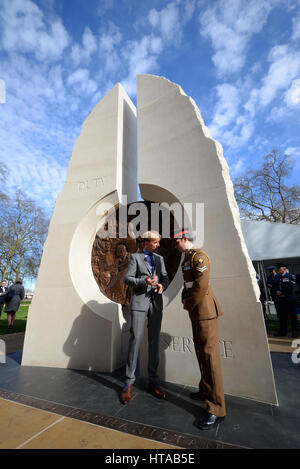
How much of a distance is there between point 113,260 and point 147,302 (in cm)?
175

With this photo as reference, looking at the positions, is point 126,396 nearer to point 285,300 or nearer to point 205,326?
point 205,326

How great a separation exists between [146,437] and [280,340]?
5.30 metres

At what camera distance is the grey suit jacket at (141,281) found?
2.98 meters

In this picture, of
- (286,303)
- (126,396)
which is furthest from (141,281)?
(286,303)

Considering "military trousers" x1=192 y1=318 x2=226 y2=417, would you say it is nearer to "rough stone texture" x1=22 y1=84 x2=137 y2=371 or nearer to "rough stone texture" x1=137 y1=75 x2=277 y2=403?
"rough stone texture" x1=137 y1=75 x2=277 y2=403

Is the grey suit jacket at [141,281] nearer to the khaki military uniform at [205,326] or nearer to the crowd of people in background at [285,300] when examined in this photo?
the khaki military uniform at [205,326]

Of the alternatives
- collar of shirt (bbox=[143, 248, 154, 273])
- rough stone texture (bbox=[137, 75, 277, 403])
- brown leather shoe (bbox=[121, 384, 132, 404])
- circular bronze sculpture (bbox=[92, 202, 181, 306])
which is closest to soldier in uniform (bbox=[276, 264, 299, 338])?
rough stone texture (bbox=[137, 75, 277, 403])

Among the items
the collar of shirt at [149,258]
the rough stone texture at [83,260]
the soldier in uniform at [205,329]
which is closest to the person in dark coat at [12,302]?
the rough stone texture at [83,260]

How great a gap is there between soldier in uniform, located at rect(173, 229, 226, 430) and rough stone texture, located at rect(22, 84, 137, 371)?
1.94 metres

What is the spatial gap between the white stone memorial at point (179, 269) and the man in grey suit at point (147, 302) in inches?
16.6

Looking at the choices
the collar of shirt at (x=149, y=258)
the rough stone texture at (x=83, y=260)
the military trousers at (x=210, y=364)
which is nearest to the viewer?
the military trousers at (x=210, y=364)

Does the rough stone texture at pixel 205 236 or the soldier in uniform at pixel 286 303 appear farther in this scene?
the soldier in uniform at pixel 286 303

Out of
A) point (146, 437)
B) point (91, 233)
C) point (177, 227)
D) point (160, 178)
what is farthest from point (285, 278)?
point (146, 437)
